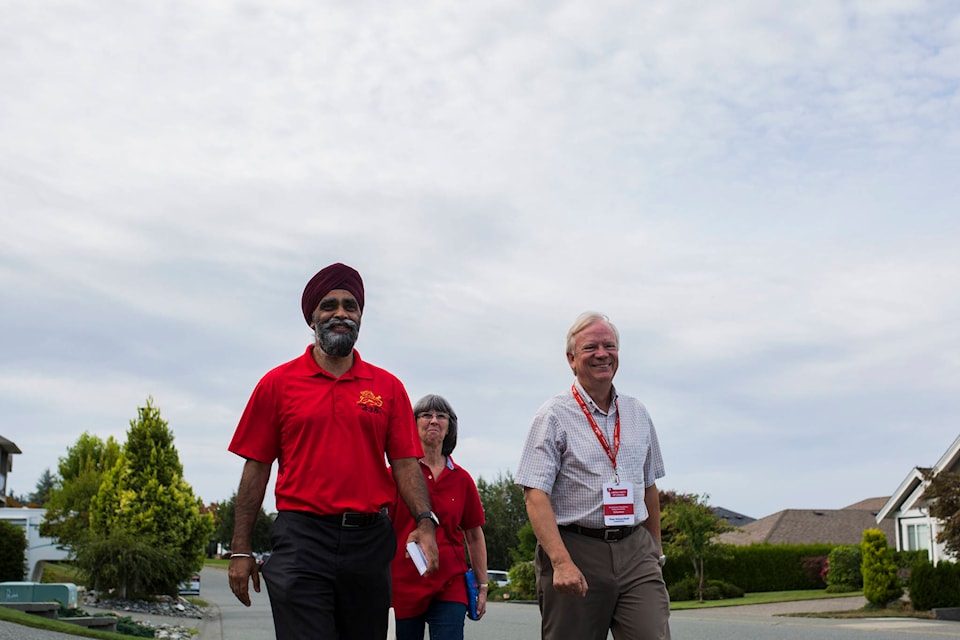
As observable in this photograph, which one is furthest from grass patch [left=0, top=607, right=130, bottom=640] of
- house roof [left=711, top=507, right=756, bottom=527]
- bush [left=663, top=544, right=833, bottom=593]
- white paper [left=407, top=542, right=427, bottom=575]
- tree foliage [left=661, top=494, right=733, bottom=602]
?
house roof [left=711, top=507, right=756, bottom=527]

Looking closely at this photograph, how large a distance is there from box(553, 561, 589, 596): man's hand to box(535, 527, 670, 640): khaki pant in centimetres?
20

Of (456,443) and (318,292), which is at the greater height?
(318,292)

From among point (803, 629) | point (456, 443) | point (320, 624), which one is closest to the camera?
point (320, 624)

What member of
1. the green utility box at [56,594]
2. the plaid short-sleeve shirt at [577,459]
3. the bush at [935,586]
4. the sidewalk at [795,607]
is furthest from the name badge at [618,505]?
the sidewalk at [795,607]

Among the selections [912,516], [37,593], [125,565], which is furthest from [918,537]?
[37,593]

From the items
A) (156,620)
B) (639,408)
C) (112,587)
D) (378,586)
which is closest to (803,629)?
(156,620)

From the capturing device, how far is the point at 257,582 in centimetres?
454

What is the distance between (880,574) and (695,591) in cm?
1323

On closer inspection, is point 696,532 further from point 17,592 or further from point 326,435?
point 326,435

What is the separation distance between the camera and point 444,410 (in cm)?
671

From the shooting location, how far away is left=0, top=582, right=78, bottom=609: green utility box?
55.5 ft

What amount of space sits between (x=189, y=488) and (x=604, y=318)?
74.6 feet

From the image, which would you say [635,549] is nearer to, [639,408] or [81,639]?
[639,408]

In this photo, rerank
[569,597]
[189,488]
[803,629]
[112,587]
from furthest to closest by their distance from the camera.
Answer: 1. [189,488]
2. [112,587]
3. [803,629]
4. [569,597]
